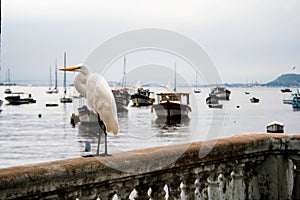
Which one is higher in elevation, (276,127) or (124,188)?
(124,188)

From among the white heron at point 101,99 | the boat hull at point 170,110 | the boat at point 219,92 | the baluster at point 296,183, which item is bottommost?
the boat hull at point 170,110

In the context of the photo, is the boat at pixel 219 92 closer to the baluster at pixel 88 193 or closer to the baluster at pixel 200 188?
the baluster at pixel 200 188

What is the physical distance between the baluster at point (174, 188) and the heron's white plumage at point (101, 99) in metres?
2.20

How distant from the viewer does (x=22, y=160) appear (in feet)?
90.7

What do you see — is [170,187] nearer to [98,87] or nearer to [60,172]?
[60,172]

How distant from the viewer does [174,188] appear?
10.9 ft

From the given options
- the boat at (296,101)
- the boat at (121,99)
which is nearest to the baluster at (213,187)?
the boat at (121,99)

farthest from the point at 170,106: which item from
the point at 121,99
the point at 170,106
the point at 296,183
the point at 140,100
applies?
the point at 296,183

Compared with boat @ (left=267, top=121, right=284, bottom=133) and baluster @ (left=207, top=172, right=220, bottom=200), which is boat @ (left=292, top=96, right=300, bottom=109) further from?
baluster @ (left=207, top=172, right=220, bottom=200)

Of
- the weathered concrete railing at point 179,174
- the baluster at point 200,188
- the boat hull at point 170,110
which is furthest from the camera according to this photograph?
the boat hull at point 170,110

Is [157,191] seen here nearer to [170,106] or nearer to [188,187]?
[188,187]

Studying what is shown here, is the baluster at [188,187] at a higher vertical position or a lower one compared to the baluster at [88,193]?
lower

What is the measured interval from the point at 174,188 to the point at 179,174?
0.40 feet

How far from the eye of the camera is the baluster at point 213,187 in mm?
3684
